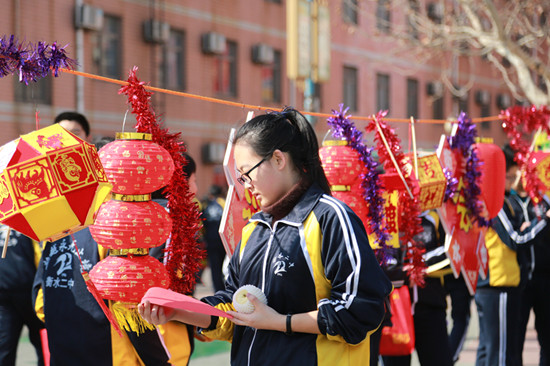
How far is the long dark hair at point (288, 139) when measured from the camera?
2760 millimetres

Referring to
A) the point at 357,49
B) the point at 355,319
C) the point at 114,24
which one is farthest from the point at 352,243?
the point at 357,49

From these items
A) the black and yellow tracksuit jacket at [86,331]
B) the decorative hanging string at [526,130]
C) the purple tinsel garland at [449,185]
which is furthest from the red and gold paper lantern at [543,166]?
the black and yellow tracksuit jacket at [86,331]

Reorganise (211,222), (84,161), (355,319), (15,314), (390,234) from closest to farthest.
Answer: (355,319) → (84,161) → (390,234) → (15,314) → (211,222)

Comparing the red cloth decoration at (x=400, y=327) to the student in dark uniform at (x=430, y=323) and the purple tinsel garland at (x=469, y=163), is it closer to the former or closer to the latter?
the student in dark uniform at (x=430, y=323)

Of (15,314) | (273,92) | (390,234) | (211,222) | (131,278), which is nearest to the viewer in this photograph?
(131,278)

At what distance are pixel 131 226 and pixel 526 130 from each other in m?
3.64

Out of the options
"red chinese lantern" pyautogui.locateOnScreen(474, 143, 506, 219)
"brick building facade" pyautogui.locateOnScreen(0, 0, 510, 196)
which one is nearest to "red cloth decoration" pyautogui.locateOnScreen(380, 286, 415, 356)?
"red chinese lantern" pyautogui.locateOnScreen(474, 143, 506, 219)

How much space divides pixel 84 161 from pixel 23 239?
2.14m

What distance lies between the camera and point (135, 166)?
3258mm

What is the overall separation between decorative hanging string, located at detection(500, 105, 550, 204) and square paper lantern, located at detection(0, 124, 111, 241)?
372 cm

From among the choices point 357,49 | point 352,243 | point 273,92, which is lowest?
point 352,243

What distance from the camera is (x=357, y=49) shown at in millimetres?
23531

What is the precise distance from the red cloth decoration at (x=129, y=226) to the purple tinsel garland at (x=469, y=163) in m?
2.56

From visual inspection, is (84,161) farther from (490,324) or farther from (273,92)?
(273,92)
